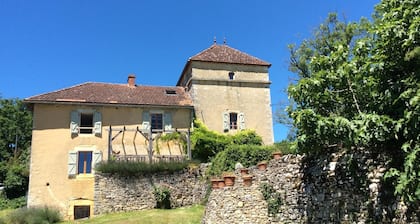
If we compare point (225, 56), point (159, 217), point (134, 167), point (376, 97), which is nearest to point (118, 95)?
point (134, 167)

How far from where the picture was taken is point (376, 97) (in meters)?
6.86

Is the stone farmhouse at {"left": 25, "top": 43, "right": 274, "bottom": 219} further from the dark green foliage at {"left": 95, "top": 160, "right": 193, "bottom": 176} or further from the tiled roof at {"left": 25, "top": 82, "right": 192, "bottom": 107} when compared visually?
the dark green foliage at {"left": 95, "top": 160, "right": 193, "bottom": 176}

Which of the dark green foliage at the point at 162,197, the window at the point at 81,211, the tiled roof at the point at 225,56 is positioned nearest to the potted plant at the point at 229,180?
the dark green foliage at the point at 162,197

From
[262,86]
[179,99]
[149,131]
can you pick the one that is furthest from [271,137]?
[149,131]

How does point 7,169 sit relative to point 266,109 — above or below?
below

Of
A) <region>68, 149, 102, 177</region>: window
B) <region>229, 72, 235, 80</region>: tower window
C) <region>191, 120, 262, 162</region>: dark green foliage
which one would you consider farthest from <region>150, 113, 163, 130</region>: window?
<region>229, 72, 235, 80</region>: tower window

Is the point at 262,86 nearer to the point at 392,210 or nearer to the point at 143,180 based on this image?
the point at 143,180

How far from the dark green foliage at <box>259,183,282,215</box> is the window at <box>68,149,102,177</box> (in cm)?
1182

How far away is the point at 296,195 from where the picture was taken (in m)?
8.92

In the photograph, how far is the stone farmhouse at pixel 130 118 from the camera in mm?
18922

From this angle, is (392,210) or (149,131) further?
(149,131)

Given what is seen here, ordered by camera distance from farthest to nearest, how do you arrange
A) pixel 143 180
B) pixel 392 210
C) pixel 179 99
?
pixel 179 99
pixel 143 180
pixel 392 210

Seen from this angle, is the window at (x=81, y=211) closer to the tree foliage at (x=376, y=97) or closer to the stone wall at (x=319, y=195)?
the stone wall at (x=319, y=195)

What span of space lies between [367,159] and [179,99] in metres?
16.3
